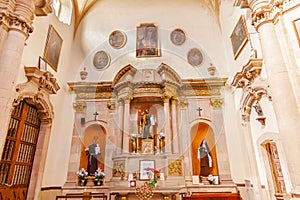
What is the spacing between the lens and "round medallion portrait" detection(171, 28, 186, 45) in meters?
10.0

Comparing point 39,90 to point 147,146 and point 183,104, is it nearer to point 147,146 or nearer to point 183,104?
point 147,146

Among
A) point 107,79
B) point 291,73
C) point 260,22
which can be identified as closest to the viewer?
point 291,73

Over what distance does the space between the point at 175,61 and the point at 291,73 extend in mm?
6130

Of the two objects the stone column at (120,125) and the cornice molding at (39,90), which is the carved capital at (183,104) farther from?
the cornice molding at (39,90)

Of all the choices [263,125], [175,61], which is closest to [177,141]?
[263,125]

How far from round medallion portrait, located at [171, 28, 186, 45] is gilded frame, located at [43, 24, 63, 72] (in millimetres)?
5062

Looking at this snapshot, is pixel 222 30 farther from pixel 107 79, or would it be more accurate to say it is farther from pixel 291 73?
pixel 291 73

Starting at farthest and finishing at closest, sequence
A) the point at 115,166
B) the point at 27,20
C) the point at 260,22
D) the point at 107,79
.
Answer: the point at 107,79 → the point at 115,166 → the point at 27,20 → the point at 260,22

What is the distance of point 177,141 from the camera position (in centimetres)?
805

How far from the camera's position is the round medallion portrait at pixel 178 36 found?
10.0 meters

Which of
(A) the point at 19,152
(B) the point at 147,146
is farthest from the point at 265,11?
(A) the point at 19,152

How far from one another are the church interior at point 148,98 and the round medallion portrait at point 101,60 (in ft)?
0.16

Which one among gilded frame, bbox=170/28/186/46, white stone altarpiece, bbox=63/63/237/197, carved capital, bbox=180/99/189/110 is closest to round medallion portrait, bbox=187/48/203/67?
gilded frame, bbox=170/28/186/46

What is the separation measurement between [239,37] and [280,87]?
14.0ft
